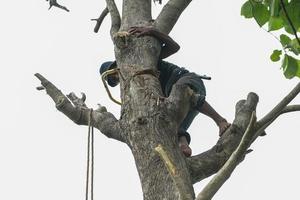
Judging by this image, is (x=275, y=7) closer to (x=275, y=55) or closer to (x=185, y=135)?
(x=275, y=55)

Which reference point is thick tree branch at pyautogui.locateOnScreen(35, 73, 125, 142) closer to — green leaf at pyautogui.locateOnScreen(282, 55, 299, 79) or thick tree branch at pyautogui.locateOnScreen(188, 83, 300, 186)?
thick tree branch at pyautogui.locateOnScreen(188, 83, 300, 186)

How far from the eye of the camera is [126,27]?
3.90 m

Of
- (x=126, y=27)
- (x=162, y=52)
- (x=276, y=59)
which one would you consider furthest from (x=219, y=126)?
(x=276, y=59)

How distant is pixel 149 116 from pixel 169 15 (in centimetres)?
125

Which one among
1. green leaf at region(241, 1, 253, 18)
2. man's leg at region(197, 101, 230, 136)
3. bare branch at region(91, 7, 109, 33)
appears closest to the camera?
green leaf at region(241, 1, 253, 18)

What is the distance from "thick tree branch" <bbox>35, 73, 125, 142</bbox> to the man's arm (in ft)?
1.70

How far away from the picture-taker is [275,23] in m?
2.71

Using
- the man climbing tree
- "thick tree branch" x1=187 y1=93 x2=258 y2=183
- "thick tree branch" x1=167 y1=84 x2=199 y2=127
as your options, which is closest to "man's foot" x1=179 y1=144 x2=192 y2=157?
the man climbing tree

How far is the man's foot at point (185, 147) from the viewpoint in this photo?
3738 millimetres

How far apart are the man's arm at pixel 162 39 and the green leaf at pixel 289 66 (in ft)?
3.71

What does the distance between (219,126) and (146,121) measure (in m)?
0.96

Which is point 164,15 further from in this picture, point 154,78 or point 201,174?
point 201,174

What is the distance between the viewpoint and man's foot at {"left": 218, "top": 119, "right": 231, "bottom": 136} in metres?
3.85

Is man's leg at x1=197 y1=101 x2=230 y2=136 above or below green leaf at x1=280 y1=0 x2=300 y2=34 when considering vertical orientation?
below
